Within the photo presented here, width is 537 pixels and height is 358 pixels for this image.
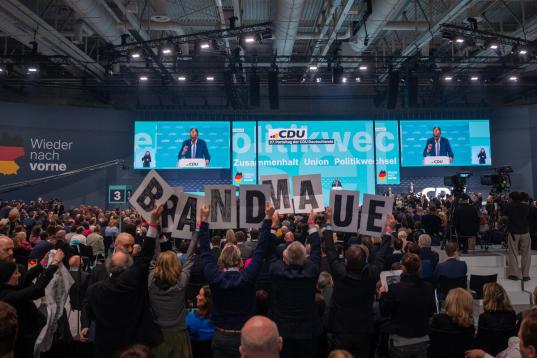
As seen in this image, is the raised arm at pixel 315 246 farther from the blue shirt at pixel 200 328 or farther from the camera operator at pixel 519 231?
the camera operator at pixel 519 231

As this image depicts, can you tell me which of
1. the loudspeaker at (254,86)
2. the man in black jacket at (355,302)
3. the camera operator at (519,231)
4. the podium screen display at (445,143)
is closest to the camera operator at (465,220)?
the camera operator at (519,231)

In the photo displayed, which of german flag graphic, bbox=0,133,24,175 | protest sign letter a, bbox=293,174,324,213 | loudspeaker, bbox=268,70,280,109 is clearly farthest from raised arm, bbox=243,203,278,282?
german flag graphic, bbox=0,133,24,175

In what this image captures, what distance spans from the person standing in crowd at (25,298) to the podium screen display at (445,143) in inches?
717

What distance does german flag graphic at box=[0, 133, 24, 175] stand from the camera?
17.8 meters

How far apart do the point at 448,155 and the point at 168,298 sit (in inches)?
736

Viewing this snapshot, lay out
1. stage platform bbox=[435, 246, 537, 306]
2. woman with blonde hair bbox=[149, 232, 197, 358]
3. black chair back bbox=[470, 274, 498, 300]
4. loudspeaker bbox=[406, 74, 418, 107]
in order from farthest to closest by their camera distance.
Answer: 1. loudspeaker bbox=[406, 74, 418, 107]
2. stage platform bbox=[435, 246, 537, 306]
3. black chair back bbox=[470, 274, 498, 300]
4. woman with blonde hair bbox=[149, 232, 197, 358]

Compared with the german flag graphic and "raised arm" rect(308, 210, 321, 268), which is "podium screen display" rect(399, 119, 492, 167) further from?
the german flag graphic

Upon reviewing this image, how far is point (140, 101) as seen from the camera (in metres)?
21.2

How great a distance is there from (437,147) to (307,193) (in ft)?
53.7

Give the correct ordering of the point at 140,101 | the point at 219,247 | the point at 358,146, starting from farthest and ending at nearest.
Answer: the point at 140,101 → the point at 358,146 → the point at 219,247

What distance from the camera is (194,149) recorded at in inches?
760

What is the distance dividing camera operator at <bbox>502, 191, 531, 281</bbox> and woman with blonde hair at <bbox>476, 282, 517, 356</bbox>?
4.34m

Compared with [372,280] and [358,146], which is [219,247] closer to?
[372,280]

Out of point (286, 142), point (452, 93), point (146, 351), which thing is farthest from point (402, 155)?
point (146, 351)
